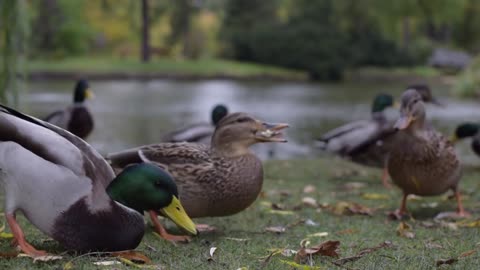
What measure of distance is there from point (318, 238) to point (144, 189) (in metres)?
1.23

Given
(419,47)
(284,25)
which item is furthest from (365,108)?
(419,47)

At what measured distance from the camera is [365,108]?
640 inches

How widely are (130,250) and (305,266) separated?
0.75 m

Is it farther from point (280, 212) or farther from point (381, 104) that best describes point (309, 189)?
point (381, 104)

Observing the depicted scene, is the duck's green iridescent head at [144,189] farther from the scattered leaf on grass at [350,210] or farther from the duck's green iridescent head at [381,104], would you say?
the duck's green iridescent head at [381,104]

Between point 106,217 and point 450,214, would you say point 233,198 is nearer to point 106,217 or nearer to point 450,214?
point 106,217

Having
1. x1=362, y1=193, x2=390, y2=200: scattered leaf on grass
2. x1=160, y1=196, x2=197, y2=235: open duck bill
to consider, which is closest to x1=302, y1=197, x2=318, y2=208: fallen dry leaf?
x1=362, y1=193, x2=390, y2=200: scattered leaf on grass

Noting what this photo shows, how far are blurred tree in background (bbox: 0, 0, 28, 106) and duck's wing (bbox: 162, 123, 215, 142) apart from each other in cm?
145

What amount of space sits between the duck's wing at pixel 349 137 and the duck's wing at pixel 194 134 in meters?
1.26

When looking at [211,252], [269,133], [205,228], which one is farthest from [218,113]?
[211,252]

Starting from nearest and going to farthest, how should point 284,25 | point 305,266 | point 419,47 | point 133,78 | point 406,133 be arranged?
1. point 305,266
2. point 406,133
3. point 133,78
4. point 284,25
5. point 419,47

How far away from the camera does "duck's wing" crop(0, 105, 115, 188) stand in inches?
120

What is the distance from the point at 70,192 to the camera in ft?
9.96

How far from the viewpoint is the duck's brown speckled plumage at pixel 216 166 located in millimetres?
3885
